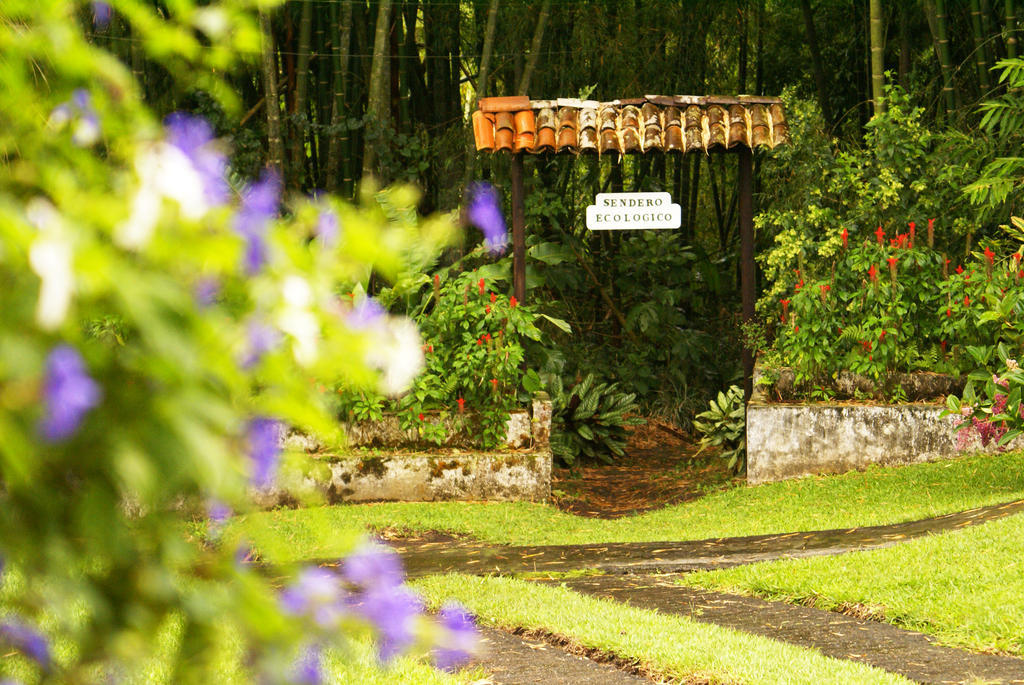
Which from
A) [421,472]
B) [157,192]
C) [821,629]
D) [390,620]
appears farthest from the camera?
[421,472]

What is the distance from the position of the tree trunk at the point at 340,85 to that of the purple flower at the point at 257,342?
935 centimetres

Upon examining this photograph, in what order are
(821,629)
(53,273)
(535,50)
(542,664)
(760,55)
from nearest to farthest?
(53,273) → (542,664) → (821,629) → (535,50) → (760,55)

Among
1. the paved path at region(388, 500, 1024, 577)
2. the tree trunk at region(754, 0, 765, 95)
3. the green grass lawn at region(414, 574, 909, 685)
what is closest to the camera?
the green grass lawn at region(414, 574, 909, 685)

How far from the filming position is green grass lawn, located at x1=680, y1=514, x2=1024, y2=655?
443 centimetres

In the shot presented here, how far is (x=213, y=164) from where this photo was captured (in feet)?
3.42

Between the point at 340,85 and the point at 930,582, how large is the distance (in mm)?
7076

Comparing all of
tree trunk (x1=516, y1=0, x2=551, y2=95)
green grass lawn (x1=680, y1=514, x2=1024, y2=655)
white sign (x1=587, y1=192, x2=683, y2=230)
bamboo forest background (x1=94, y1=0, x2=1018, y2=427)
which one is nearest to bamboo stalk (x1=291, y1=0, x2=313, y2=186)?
bamboo forest background (x1=94, y1=0, x2=1018, y2=427)

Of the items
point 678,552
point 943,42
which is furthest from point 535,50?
point 678,552

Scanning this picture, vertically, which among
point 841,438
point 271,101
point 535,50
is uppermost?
point 535,50

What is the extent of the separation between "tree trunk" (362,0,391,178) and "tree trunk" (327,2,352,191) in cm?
24

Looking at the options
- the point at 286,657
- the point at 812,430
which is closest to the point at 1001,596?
the point at 812,430

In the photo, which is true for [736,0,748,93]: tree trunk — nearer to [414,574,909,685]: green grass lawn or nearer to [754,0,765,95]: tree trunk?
[754,0,765,95]: tree trunk

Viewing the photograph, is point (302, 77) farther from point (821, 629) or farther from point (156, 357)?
point (156, 357)

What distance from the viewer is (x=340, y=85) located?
10.1 meters
